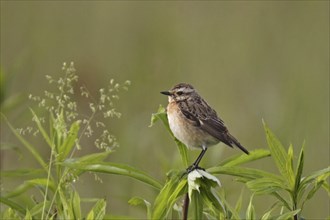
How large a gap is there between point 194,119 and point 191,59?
275 centimetres

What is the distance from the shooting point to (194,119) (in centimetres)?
598

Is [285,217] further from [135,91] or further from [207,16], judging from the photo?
[207,16]

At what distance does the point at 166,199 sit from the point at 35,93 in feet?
15.6

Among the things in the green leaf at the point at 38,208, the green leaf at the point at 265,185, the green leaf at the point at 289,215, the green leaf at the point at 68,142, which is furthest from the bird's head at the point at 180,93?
the green leaf at the point at 289,215

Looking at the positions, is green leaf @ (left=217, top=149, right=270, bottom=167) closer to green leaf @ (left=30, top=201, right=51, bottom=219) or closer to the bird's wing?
green leaf @ (left=30, top=201, right=51, bottom=219)

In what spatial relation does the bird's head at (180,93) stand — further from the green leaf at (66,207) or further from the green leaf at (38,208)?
the green leaf at (66,207)

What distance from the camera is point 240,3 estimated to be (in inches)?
369

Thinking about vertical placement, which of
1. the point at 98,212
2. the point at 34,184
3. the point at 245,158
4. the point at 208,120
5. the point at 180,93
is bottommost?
the point at 98,212

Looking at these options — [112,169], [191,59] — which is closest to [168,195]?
[112,169]

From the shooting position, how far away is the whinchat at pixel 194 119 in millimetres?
5535

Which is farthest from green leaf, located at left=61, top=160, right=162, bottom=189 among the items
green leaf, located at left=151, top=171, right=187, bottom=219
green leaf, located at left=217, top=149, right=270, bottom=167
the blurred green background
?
the blurred green background

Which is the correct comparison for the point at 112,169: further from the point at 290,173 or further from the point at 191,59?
the point at 191,59

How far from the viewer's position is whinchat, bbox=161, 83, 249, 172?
5.54m

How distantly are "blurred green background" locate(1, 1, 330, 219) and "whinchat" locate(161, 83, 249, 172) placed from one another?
0.82 metres
